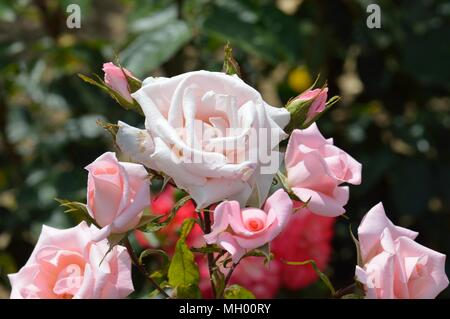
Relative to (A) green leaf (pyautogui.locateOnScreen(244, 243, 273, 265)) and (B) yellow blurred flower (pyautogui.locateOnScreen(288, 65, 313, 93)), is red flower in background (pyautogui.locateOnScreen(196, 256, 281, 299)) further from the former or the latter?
(B) yellow blurred flower (pyautogui.locateOnScreen(288, 65, 313, 93))

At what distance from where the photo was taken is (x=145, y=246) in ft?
3.92

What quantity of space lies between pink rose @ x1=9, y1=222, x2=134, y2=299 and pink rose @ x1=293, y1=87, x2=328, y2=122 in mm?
167

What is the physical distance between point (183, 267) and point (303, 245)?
1.50 ft

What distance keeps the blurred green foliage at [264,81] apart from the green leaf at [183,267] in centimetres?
55

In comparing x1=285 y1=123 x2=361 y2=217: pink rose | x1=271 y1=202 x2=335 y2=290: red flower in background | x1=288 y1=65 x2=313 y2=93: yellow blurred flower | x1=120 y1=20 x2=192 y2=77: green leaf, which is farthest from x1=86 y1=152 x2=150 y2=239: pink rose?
x1=288 y1=65 x2=313 y2=93: yellow blurred flower

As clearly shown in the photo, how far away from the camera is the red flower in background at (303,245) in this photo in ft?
3.45

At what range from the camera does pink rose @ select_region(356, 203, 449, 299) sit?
1.86 ft

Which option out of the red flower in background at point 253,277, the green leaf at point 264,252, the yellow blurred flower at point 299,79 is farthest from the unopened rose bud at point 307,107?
the yellow blurred flower at point 299,79

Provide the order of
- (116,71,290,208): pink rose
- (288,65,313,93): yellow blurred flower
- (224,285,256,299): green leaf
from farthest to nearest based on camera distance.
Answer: (288,65,313,93): yellow blurred flower → (224,285,256,299): green leaf → (116,71,290,208): pink rose

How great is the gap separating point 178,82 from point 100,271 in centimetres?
14

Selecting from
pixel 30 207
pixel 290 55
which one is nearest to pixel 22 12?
pixel 30 207

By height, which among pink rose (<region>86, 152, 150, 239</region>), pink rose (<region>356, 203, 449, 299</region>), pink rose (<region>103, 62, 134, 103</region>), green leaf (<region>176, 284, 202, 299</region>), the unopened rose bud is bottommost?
green leaf (<region>176, 284, 202, 299</region>)

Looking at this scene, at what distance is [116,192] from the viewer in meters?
0.58
